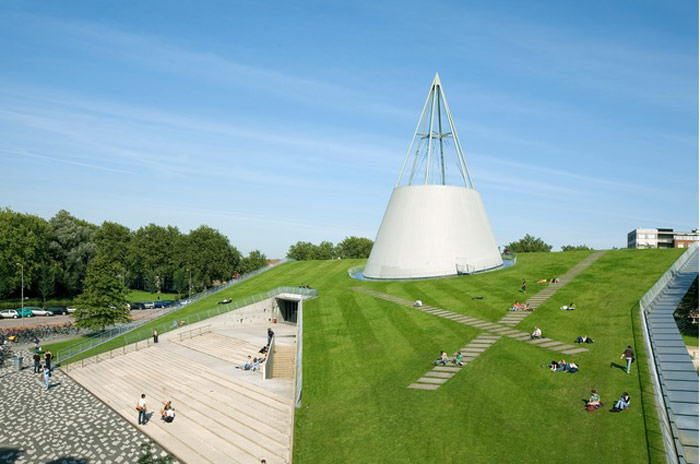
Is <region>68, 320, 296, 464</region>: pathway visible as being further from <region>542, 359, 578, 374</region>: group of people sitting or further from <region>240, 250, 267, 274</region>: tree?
<region>240, 250, 267, 274</region>: tree

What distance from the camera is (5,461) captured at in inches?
747

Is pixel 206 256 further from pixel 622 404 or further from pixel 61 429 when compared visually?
pixel 622 404

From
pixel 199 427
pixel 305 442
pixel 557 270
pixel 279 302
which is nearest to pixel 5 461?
pixel 199 427

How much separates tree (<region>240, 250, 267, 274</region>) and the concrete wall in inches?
2379

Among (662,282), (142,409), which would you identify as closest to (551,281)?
(662,282)

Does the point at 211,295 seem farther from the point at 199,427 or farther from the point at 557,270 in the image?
the point at 557,270

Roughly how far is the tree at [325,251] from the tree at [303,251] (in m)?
0.81

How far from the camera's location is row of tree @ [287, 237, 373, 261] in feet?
381

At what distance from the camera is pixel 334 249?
122 metres

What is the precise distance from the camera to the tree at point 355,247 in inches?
4604

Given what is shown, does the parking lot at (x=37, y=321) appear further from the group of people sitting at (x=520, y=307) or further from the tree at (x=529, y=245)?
the tree at (x=529, y=245)

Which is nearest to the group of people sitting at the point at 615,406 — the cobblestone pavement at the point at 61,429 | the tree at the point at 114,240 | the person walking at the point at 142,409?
the cobblestone pavement at the point at 61,429

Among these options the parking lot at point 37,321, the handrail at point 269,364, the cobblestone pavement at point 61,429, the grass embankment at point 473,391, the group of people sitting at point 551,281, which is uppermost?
the group of people sitting at point 551,281

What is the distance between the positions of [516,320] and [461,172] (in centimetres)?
2306
